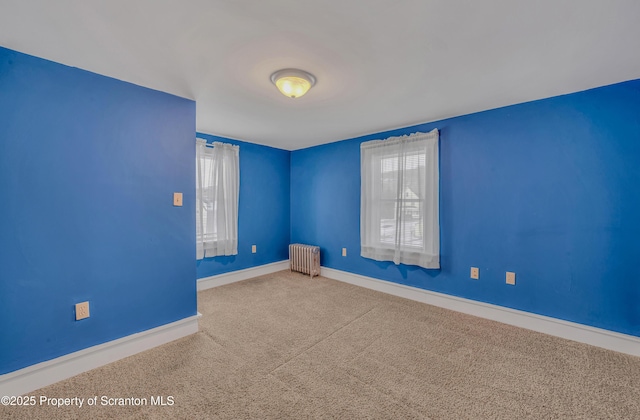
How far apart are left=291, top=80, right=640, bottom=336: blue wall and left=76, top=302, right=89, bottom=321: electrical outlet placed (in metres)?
3.30

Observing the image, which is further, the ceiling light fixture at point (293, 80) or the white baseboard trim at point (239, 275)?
the white baseboard trim at point (239, 275)

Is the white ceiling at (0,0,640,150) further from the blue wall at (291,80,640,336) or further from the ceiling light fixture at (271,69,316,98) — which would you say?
the blue wall at (291,80,640,336)

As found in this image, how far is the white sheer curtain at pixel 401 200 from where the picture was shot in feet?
10.5

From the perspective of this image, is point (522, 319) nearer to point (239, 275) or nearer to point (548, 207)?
point (548, 207)

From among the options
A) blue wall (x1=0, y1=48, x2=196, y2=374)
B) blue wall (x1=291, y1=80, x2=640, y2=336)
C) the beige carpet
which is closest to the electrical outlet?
blue wall (x1=0, y1=48, x2=196, y2=374)

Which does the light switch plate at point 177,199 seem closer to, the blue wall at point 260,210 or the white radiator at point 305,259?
the blue wall at point 260,210

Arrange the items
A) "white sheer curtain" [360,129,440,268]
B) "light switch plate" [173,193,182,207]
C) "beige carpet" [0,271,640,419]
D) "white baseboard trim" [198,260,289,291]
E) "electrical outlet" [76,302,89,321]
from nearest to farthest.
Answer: "beige carpet" [0,271,640,419] → "electrical outlet" [76,302,89,321] → "light switch plate" [173,193,182,207] → "white sheer curtain" [360,129,440,268] → "white baseboard trim" [198,260,289,291]

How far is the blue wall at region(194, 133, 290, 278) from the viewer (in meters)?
4.09

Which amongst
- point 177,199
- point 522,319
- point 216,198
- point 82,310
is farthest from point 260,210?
point 522,319

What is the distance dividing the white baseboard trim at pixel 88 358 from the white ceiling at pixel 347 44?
212cm

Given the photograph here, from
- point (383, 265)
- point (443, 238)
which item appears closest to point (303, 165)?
point (383, 265)

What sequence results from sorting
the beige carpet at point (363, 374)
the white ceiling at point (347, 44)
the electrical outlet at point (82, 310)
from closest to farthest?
1. the white ceiling at point (347, 44)
2. the beige carpet at point (363, 374)
3. the electrical outlet at point (82, 310)

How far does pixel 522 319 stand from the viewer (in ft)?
8.59

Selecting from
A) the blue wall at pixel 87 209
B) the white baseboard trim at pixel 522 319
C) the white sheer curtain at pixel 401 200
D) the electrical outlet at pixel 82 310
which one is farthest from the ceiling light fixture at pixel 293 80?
the white baseboard trim at pixel 522 319
